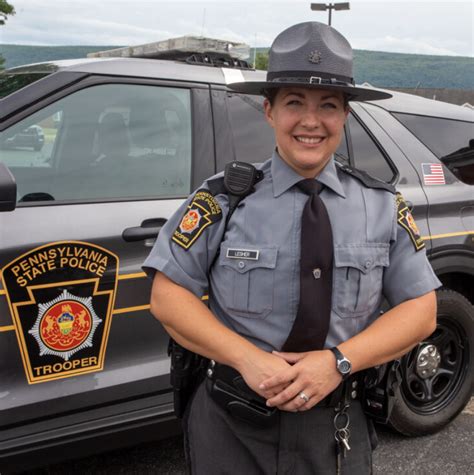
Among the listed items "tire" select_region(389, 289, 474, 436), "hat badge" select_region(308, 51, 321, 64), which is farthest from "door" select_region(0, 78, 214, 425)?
"tire" select_region(389, 289, 474, 436)

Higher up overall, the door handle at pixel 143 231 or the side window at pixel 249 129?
the side window at pixel 249 129

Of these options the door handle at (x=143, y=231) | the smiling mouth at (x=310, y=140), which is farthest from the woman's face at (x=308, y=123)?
the door handle at (x=143, y=231)

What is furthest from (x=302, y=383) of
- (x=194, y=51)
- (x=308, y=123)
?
(x=194, y=51)

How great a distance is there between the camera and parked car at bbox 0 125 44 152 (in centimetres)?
192

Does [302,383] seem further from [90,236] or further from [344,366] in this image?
[90,236]

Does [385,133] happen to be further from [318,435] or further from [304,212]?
[318,435]

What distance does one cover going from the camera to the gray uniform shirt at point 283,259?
1213mm

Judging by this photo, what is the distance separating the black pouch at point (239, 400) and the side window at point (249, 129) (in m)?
1.20

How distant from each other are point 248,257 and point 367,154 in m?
1.52

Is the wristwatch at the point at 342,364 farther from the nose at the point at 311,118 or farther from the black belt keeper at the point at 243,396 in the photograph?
the nose at the point at 311,118

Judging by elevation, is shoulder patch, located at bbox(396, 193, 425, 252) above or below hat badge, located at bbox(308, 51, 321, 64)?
below

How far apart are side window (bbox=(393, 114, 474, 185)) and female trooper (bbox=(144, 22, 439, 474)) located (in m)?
1.53

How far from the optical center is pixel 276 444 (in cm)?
125

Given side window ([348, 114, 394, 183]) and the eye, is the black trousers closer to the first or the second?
the eye
